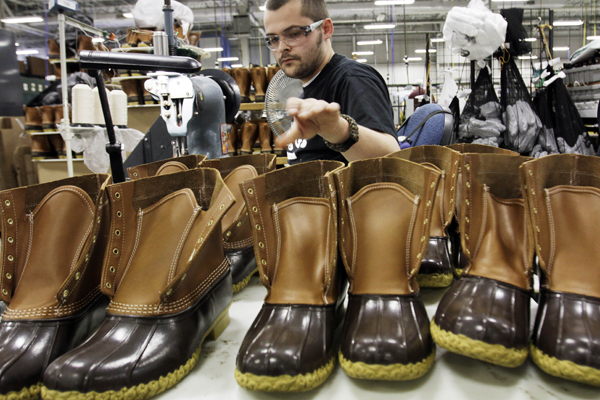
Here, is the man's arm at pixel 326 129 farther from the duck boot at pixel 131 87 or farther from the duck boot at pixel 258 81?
the duck boot at pixel 131 87

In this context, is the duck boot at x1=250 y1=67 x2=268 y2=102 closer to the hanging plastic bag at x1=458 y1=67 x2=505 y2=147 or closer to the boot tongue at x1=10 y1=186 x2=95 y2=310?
the hanging plastic bag at x1=458 y1=67 x2=505 y2=147

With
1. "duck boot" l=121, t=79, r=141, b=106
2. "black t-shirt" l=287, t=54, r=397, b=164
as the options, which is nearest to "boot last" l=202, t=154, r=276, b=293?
"black t-shirt" l=287, t=54, r=397, b=164

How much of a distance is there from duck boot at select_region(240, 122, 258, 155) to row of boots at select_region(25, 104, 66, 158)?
214cm

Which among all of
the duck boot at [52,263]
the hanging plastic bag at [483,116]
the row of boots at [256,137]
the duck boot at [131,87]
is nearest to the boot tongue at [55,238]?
the duck boot at [52,263]

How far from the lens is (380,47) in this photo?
1617 cm

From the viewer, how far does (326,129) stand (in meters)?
0.90

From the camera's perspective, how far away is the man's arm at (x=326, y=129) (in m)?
0.74

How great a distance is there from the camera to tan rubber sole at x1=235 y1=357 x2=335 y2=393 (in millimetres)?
557

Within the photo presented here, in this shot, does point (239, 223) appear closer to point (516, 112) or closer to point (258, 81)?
point (516, 112)

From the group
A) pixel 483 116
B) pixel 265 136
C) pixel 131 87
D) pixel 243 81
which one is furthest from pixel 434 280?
pixel 131 87

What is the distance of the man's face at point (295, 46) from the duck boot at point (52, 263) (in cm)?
88

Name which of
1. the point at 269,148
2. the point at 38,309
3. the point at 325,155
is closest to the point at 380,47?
the point at 269,148

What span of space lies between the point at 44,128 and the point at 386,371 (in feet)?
17.1

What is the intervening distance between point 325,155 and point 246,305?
764 mm
